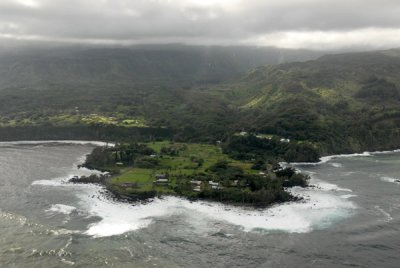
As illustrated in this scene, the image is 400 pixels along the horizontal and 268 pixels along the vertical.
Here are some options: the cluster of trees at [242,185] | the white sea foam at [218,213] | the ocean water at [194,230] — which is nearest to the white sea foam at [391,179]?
the ocean water at [194,230]

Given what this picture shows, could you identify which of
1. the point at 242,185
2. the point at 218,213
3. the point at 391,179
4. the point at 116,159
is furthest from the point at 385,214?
the point at 116,159

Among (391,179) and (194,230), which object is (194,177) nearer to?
(194,230)

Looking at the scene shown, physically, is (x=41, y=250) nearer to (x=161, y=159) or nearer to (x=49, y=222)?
(x=49, y=222)

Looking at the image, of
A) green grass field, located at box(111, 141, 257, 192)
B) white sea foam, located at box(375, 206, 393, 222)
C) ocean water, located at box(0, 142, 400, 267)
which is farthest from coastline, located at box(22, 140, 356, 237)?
green grass field, located at box(111, 141, 257, 192)

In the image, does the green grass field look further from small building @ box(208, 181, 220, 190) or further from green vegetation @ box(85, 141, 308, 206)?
small building @ box(208, 181, 220, 190)

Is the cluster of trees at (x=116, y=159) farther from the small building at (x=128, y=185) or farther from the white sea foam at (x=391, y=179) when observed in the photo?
the white sea foam at (x=391, y=179)

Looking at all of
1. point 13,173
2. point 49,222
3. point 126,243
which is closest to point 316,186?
point 126,243
